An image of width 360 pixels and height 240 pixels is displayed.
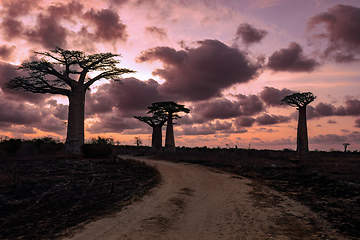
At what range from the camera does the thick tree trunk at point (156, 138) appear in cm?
4262

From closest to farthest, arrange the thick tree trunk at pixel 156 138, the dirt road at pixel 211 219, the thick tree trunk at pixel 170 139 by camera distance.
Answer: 1. the dirt road at pixel 211 219
2. the thick tree trunk at pixel 170 139
3. the thick tree trunk at pixel 156 138

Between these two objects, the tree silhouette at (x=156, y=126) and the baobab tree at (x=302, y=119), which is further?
the tree silhouette at (x=156, y=126)

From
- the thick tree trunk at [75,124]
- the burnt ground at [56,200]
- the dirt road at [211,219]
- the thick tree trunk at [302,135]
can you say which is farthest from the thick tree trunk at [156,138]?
the dirt road at [211,219]

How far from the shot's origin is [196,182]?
1233 cm

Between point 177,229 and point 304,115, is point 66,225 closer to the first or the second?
point 177,229

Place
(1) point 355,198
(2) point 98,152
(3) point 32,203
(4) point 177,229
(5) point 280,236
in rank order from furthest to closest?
1. (2) point 98,152
2. (1) point 355,198
3. (3) point 32,203
4. (4) point 177,229
5. (5) point 280,236

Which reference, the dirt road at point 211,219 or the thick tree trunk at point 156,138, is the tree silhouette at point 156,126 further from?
the dirt road at point 211,219

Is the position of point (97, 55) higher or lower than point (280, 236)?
higher

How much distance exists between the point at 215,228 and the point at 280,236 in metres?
1.54

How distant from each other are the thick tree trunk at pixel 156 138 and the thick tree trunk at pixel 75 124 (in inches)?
684

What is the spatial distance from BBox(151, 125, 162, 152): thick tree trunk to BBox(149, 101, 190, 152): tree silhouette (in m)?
3.60

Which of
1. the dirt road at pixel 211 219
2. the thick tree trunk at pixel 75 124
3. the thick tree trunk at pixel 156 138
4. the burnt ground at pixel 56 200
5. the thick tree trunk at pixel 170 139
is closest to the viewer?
the dirt road at pixel 211 219

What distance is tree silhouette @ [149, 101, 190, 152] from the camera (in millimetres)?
38375

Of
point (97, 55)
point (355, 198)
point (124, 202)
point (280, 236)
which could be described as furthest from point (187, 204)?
point (97, 55)
